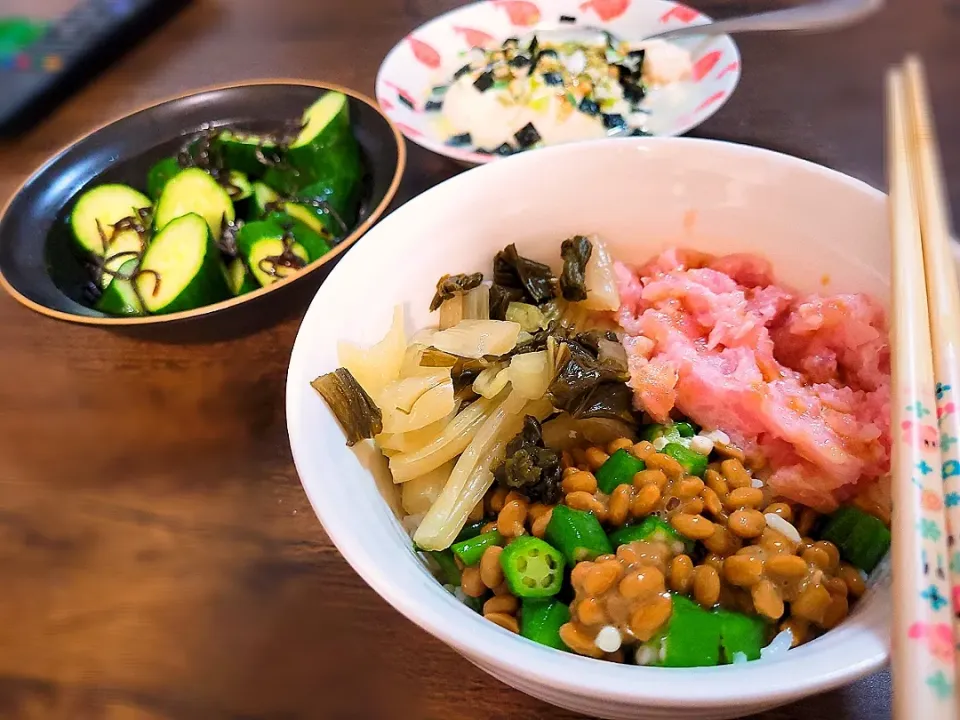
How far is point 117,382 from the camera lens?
187 centimetres

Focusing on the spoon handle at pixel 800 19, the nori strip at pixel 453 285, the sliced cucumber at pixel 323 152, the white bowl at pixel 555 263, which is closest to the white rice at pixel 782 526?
the white bowl at pixel 555 263

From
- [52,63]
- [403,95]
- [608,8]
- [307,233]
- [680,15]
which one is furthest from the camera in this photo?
[52,63]

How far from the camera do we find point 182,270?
1.81m

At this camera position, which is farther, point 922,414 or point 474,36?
point 474,36

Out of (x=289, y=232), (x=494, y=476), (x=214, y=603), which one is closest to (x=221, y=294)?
(x=289, y=232)

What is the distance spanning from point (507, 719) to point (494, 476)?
416 millimetres

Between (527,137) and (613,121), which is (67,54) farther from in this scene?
(613,121)

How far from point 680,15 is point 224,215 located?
1774mm

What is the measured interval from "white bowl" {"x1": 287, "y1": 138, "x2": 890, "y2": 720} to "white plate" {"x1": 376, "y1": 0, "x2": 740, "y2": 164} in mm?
695

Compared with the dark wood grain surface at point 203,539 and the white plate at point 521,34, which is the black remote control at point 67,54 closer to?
the dark wood grain surface at point 203,539

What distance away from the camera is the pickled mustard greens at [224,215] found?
1.84 metres

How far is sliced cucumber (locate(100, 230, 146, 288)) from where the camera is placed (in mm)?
1976

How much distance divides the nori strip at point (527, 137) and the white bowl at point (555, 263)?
33.0 inches

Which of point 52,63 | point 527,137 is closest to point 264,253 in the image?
point 527,137
